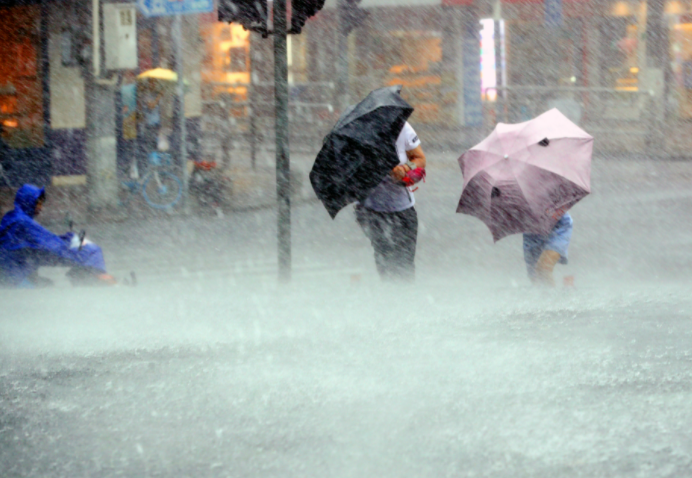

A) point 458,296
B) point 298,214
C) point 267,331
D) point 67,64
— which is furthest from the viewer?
point 67,64

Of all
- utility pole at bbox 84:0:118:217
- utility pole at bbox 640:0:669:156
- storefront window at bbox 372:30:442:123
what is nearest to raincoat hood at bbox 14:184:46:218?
utility pole at bbox 84:0:118:217

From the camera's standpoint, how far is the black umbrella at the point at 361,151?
253 inches

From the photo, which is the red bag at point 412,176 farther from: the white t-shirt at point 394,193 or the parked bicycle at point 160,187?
the parked bicycle at point 160,187

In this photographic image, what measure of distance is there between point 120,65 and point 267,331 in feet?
29.5

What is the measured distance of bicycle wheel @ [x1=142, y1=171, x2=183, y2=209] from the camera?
14.3 meters

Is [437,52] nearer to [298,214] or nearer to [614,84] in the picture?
[614,84]

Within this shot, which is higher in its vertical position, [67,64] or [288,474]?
[67,64]

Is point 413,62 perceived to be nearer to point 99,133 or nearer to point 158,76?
point 158,76

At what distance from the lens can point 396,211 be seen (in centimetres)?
667

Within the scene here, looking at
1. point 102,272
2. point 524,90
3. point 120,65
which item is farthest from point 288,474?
point 524,90

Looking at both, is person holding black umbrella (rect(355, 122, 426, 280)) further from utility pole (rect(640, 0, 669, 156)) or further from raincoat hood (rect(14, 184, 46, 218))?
utility pole (rect(640, 0, 669, 156))

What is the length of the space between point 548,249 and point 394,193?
104 centimetres

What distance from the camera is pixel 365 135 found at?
644 centimetres

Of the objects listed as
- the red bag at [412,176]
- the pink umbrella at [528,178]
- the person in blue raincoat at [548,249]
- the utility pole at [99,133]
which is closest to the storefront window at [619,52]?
the utility pole at [99,133]
